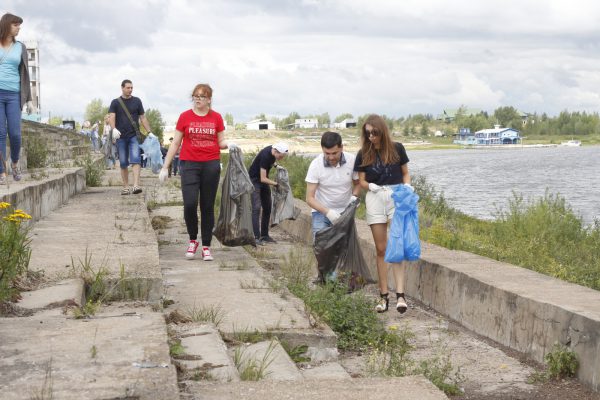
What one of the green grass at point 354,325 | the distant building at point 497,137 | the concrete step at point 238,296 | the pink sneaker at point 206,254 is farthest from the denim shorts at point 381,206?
the distant building at point 497,137

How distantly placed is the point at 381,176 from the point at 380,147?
0.84 ft

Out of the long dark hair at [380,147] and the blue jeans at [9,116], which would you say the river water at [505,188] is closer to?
the blue jeans at [9,116]

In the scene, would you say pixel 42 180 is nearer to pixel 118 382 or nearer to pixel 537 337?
pixel 537 337

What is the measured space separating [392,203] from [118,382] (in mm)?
4755

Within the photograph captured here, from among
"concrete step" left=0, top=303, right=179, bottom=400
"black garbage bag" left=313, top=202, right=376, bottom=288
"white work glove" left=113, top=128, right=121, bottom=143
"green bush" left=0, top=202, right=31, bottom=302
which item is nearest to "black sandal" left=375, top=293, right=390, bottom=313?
"black garbage bag" left=313, top=202, right=376, bottom=288

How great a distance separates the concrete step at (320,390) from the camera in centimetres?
439

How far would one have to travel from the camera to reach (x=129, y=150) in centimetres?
1397

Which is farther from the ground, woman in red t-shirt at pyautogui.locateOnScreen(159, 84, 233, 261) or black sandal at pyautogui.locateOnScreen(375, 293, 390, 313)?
woman in red t-shirt at pyautogui.locateOnScreen(159, 84, 233, 261)

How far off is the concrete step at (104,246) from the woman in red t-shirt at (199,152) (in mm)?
591

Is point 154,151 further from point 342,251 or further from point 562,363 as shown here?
point 562,363

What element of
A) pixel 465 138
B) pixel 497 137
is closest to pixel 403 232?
pixel 497 137

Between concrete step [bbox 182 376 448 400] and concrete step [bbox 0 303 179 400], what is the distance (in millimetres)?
242

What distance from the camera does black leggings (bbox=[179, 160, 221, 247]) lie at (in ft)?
32.3

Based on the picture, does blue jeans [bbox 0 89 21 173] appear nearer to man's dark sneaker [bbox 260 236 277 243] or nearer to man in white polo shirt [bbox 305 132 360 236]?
man's dark sneaker [bbox 260 236 277 243]
